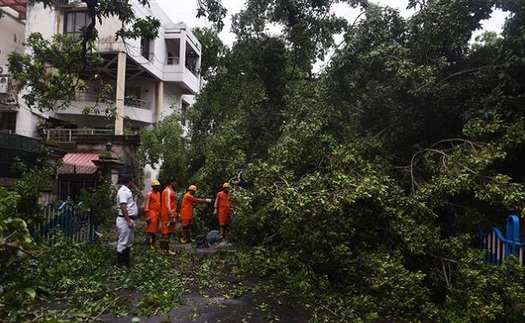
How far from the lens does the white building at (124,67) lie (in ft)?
64.8

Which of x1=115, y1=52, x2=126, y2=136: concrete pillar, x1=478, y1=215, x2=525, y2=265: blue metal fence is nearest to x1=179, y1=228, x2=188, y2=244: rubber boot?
x1=478, y1=215, x2=525, y2=265: blue metal fence

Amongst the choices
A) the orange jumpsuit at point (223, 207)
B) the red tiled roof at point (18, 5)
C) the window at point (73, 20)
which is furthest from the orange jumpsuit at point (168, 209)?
the window at point (73, 20)

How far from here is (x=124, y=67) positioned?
68.2 ft

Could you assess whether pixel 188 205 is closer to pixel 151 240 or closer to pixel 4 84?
pixel 151 240

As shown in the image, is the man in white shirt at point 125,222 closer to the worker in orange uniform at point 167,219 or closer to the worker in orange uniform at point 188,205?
the worker in orange uniform at point 167,219

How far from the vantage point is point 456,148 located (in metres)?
6.81

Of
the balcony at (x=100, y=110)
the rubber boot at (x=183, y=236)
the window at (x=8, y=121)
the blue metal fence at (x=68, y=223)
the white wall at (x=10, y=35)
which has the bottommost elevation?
the rubber boot at (x=183, y=236)

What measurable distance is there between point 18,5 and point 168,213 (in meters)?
16.5

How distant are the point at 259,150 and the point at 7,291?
876 cm

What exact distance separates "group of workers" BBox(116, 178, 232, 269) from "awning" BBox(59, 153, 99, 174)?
6.04m

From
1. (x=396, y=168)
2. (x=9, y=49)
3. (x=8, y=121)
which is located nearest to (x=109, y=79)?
(x=9, y=49)

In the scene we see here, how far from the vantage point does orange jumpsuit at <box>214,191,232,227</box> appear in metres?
10.1

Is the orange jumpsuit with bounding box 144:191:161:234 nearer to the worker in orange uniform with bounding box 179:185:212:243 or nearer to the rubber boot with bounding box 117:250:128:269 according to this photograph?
the worker in orange uniform with bounding box 179:185:212:243

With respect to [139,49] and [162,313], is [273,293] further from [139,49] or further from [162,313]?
[139,49]
